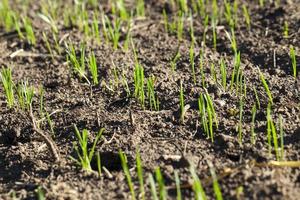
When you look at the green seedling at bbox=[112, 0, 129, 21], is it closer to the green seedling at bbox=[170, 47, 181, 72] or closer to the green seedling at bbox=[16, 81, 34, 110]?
the green seedling at bbox=[170, 47, 181, 72]

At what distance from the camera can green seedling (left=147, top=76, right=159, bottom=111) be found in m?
2.68

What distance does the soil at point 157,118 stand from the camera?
7.29 feet

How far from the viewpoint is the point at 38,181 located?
2.31m

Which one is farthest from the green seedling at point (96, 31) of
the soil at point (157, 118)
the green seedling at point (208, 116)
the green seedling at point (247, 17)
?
the green seedling at point (208, 116)

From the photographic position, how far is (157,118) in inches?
105

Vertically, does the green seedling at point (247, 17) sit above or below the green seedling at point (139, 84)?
above

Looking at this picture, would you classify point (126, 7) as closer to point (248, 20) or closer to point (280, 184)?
point (248, 20)

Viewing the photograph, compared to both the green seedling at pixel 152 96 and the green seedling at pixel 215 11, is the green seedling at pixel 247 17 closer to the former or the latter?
the green seedling at pixel 215 11

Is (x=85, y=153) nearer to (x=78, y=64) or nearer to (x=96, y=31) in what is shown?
(x=78, y=64)

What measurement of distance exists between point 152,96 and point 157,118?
A: 0.11 metres

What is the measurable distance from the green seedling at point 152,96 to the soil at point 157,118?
0.03 m

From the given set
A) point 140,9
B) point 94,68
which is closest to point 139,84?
point 94,68

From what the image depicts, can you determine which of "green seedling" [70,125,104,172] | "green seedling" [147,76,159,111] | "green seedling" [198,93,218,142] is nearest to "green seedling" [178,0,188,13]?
"green seedling" [147,76,159,111]


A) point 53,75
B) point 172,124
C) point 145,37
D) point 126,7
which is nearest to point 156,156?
point 172,124
